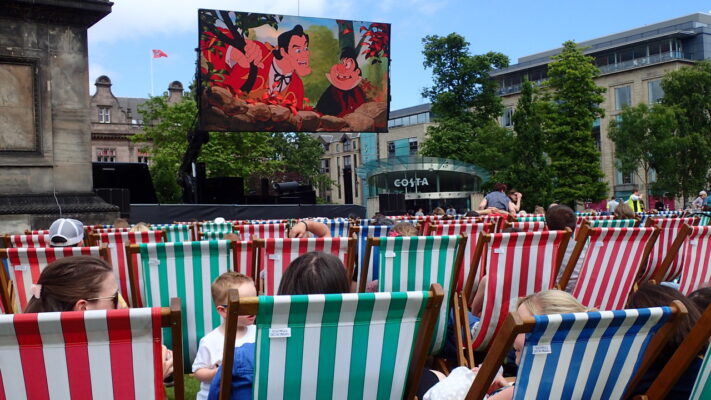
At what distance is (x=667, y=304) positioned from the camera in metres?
2.31

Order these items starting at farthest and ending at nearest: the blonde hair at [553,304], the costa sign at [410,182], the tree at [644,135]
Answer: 1. the costa sign at [410,182]
2. the tree at [644,135]
3. the blonde hair at [553,304]

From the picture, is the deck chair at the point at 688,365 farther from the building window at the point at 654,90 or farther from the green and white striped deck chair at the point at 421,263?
the building window at the point at 654,90

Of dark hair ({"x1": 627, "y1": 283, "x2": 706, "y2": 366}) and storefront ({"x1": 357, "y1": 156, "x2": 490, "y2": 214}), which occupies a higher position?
storefront ({"x1": 357, "y1": 156, "x2": 490, "y2": 214})

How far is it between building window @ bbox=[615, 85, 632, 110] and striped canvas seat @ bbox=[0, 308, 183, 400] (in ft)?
213

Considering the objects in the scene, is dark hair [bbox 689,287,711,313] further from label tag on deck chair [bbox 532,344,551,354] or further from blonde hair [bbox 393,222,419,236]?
blonde hair [bbox 393,222,419,236]

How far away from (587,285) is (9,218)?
9.50 meters

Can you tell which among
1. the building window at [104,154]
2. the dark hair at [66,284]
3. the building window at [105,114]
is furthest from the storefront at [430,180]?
the dark hair at [66,284]

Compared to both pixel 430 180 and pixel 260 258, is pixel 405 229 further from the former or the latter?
pixel 430 180

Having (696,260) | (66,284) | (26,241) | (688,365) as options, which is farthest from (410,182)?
(688,365)

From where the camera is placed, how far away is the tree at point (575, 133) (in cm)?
4025

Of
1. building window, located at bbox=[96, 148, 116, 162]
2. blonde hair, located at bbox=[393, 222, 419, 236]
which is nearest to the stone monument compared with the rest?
blonde hair, located at bbox=[393, 222, 419, 236]

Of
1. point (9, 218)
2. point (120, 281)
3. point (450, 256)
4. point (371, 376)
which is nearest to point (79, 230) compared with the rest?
point (120, 281)

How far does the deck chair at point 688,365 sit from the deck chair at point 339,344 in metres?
0.70

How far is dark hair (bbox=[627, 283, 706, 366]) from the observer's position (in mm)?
2182
